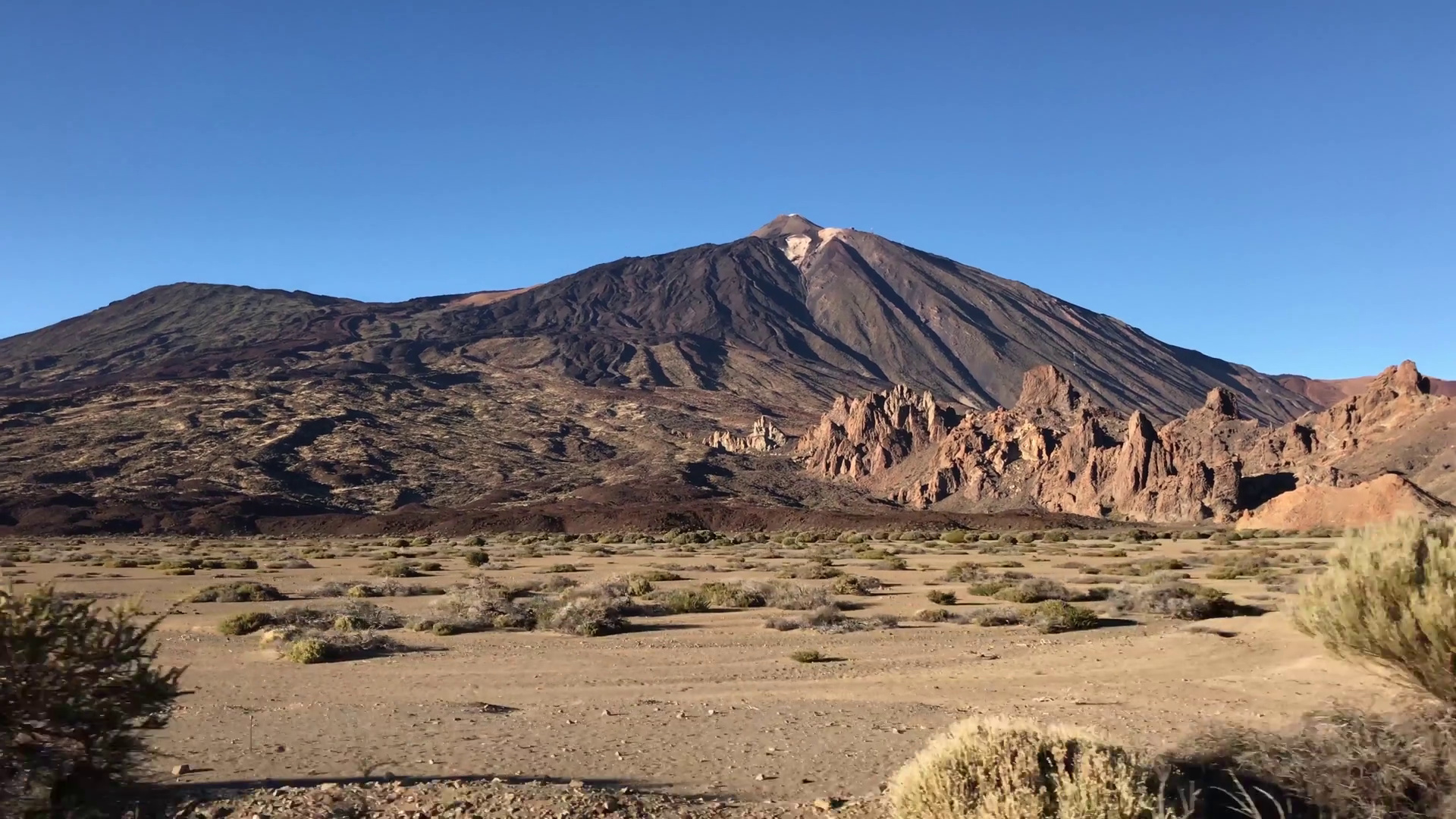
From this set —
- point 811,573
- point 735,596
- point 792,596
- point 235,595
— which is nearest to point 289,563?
point 235,595

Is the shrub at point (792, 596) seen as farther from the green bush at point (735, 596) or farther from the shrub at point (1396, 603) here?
the shrub at point (1396, 603)

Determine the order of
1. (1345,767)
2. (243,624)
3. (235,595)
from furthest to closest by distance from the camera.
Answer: (235,595) → (243,624) → (1345,767)

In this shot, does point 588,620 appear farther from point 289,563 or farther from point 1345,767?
point 289,563

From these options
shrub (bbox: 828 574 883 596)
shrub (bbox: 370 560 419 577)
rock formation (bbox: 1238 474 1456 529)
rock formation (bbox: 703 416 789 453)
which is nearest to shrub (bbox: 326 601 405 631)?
shrub (bbox: 370 560 419 577)

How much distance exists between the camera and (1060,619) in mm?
17625

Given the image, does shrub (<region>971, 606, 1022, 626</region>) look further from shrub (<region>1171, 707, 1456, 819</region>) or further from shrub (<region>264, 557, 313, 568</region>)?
shrub (<region>264, 557, 313, 568</region>)

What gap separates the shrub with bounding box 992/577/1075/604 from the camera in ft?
71.6

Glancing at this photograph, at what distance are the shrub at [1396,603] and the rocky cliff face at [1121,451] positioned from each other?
55709mm

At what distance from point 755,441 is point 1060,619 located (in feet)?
291

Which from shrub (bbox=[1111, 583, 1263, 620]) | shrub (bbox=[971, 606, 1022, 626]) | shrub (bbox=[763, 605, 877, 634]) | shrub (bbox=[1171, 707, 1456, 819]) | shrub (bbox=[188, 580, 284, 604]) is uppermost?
shrub (bbox=[1171, 707, 1456, 819])

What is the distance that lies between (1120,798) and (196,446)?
99.1m

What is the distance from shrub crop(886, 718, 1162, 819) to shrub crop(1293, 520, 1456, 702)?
2.37 meters

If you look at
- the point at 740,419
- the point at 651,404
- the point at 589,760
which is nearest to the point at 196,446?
the point at 651,404

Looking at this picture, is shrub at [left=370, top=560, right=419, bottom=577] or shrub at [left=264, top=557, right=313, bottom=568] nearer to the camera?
shrub at [left=370, top=560, right=419, bottom=577]
